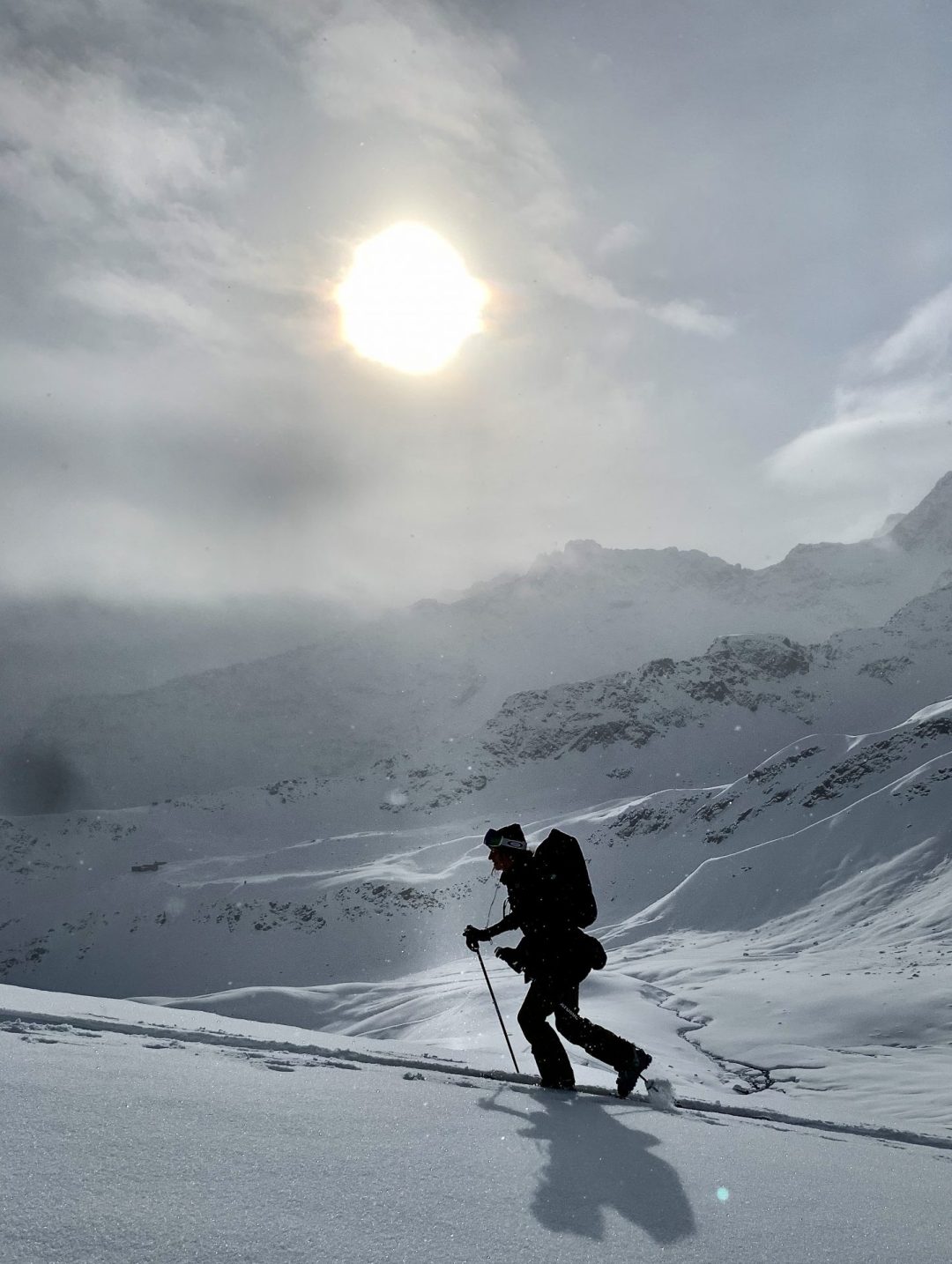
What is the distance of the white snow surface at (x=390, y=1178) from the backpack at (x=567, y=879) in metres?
1.25

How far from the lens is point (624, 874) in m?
79.1

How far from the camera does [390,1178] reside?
7.04ft

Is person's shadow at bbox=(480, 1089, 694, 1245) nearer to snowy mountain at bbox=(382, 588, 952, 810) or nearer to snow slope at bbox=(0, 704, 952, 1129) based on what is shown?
snow slope at bbox=(0, 704, 952, 1129)

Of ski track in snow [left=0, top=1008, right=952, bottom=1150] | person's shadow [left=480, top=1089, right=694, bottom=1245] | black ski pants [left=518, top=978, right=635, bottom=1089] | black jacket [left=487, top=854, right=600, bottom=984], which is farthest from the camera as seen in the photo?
black jacket [left=487, top=854, right=600, bottom=984]

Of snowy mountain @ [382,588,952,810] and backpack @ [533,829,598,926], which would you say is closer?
backpack @ [533,829,598,926]

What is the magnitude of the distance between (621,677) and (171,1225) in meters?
174

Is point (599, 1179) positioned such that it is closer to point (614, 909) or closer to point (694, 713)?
point (614, 909)

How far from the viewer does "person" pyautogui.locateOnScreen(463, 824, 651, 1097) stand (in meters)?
4.70

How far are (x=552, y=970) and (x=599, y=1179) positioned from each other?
2575 millimetres

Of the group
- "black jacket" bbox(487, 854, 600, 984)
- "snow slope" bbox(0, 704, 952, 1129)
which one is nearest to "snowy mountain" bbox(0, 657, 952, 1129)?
"snow slope" bbox(0, 704, 952, 1129)

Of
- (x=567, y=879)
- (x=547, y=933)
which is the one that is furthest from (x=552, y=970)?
(x=567, y=879)

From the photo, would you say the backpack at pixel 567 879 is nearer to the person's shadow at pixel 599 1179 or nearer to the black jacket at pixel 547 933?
the black jacket at pixel 547 933

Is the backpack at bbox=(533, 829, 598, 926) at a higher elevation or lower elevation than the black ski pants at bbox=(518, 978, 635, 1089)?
higher

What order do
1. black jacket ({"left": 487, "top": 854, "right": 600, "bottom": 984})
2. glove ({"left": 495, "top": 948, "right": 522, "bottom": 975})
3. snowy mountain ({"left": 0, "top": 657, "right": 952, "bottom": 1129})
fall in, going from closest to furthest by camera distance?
1. black jacket ({"left": 487, "top": 854, "right": 600, "bottom": 984})
2. glove ({"left": 495, "top": 948, "right": 522, "bottom": 975})
3. snowy mountain ({"left": 0, "top": 657, "right": 952, "bottom": 1129})
